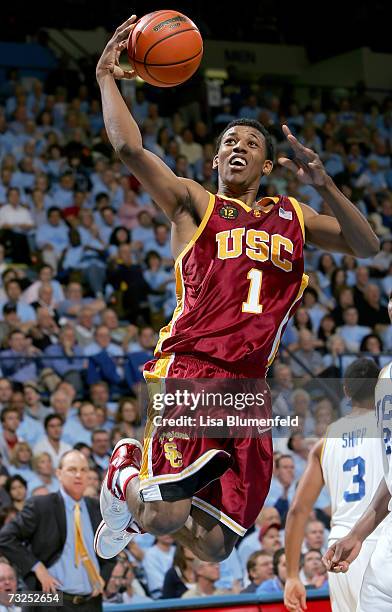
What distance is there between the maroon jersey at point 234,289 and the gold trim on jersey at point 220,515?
1.93ft

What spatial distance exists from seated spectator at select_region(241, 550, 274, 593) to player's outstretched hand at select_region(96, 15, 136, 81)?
375 cm

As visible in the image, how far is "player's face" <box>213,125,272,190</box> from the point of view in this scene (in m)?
4.70

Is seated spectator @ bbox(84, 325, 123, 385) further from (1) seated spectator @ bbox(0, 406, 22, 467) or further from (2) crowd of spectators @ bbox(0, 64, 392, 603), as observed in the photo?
(1) seated spectator @ bbox(0, 406, 22, 467)

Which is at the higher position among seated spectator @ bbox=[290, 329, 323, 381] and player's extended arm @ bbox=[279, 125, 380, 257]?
seated spectator @ bbox=[290, 329, 323, 381]

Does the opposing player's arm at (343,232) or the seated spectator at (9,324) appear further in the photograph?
the seated spectator at (9,324)

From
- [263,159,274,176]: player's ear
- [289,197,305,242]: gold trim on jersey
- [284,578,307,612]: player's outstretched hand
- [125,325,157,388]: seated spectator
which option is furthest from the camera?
[125,325,157,388]: seated spectator

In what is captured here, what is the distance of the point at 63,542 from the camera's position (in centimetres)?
610

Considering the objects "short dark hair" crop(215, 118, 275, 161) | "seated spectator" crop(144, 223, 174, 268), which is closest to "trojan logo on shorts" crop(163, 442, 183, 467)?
"short dark hair" crop(215, 118, 275, 161)

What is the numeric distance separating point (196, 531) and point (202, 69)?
503 inches

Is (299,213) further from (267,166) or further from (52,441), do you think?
(52,441)

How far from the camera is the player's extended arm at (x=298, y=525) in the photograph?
521 cm

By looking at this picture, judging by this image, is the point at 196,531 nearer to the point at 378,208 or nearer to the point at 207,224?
the point at 207,224

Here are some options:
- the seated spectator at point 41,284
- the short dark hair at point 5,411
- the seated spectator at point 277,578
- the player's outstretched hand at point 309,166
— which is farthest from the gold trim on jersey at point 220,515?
the seated spectator at point 41,284

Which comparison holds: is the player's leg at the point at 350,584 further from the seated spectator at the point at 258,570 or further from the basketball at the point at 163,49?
the basketball at the point at 163,49
